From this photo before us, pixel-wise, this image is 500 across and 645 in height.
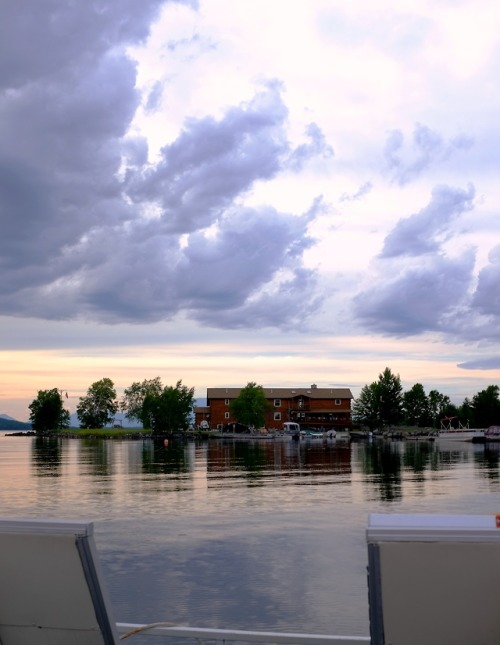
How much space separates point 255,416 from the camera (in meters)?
172

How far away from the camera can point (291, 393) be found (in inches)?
7534

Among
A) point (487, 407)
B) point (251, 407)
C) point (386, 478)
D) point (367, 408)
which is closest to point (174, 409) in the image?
point (251, 407)

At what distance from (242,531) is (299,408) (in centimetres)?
16326

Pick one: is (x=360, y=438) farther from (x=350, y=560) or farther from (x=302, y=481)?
(x=350, y=560)

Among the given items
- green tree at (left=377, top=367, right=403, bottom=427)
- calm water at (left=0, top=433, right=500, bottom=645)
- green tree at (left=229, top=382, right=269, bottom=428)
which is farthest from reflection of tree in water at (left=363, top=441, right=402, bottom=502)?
green tree at (left=377, top=367, right=403, bottom=427)

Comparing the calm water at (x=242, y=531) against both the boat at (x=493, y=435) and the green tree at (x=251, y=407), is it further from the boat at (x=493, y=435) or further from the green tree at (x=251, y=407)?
the green tree at (x=251, y=407)

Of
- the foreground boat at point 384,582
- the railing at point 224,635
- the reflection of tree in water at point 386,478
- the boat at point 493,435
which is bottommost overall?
the boat at point 493,435

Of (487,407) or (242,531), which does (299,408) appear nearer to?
(487,407)

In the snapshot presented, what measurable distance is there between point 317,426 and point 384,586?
18381cm

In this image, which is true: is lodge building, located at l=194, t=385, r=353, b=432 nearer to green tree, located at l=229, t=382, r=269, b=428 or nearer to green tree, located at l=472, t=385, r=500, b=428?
green tree, located at l=229, t=382, r=269, b=428

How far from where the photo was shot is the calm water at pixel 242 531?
16094mm

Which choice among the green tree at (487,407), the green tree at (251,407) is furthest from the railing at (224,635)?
the green tree at (487,407)

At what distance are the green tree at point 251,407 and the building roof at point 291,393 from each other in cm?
1359

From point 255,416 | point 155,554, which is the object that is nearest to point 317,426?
point 255,416
